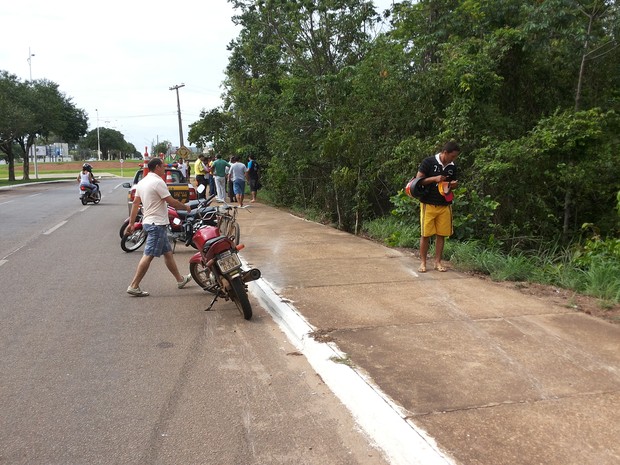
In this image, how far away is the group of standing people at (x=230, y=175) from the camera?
678 inches

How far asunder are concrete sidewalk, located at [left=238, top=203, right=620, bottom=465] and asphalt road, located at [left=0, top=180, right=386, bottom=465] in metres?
0.48

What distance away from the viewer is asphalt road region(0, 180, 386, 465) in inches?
134

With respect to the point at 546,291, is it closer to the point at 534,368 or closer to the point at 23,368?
the point at 534,368

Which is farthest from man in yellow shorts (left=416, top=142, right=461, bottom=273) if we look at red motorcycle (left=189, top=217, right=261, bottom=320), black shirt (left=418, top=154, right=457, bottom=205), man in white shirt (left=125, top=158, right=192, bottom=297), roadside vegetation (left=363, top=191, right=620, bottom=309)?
man in white shirt (left=125, top=158, right=192, bottom=297)

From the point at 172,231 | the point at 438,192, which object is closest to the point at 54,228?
the point at 172,231

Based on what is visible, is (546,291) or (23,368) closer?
(23,368)

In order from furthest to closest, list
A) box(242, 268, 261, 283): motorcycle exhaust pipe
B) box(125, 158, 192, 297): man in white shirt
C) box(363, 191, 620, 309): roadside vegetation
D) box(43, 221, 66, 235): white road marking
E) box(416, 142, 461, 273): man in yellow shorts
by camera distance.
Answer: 1. box(43, 221, 66, 235): white road marking
2. box(416, 142, 461, 273): man in yellow shorts
3. box(125, 158, 192, 297): man in white shirt
4. box(363, 191, 620, 309): roadside vegetation
5. box(242, 268, 261, 283): motorcycle exhaust pipe

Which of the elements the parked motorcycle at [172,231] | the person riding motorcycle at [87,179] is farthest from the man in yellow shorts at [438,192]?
the person riding motorcycle at [87,179]

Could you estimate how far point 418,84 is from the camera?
10891 millimetres

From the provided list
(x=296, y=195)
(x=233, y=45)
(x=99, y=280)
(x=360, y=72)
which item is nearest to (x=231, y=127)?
(x=233, y=45)

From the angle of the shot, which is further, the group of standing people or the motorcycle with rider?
the motorcycle with rider

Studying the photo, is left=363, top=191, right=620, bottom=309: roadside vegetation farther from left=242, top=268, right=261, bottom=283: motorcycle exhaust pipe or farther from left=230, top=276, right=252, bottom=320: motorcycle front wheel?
left=230, top=276, right=252, bottom=320: motorcycle front wheel

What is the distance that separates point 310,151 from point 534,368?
35.1 ft

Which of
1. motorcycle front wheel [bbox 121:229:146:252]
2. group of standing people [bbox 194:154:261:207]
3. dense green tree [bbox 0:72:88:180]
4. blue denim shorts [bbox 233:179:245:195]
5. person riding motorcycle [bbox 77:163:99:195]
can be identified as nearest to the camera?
motorcycle front wheel [bbox 121:229:146:252]
